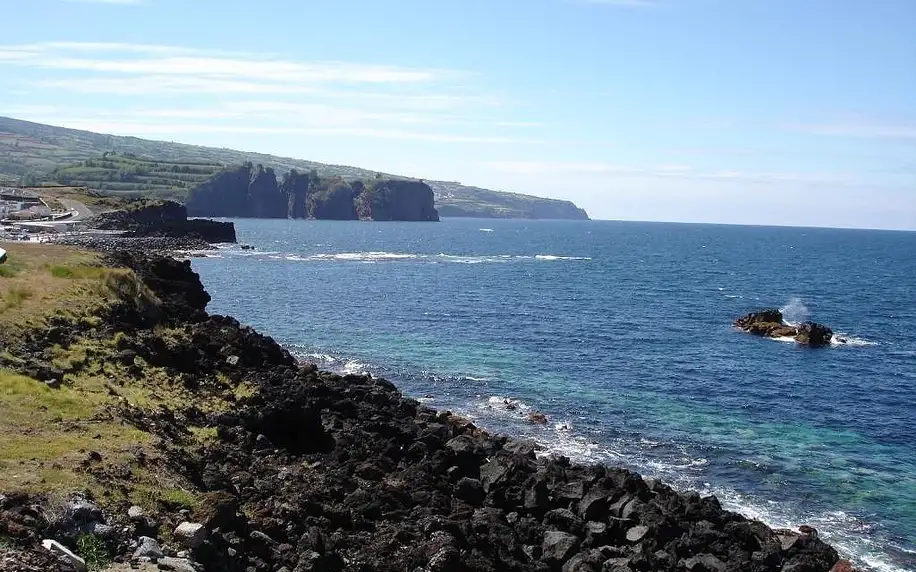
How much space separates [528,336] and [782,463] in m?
34.9

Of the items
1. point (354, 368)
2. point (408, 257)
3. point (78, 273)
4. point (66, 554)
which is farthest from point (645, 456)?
point (408, 257)

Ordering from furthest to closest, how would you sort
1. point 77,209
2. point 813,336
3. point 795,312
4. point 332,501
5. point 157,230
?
point 157,230
point 77,209
point 795,312
point 813,336
point 332,501

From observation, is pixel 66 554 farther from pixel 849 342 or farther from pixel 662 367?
pixel 849 342

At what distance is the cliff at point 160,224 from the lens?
13875 cm

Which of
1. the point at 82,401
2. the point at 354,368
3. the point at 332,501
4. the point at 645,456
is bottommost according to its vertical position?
the point at 354,368

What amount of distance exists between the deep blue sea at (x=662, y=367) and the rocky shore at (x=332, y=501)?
5.09 metres

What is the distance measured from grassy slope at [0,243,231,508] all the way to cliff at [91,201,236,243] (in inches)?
3758

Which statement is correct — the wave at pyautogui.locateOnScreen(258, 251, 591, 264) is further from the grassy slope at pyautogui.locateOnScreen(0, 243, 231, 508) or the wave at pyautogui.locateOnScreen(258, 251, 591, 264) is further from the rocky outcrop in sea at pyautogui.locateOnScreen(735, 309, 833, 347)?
the grassy slope at pyautogui.locateOnScreen(0, 243, 231, 508)

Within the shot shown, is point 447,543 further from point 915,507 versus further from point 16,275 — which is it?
point 16,275

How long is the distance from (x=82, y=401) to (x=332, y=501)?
9319mm

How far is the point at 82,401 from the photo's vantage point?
2647 centimetres

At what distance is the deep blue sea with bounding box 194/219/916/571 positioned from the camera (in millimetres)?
35219

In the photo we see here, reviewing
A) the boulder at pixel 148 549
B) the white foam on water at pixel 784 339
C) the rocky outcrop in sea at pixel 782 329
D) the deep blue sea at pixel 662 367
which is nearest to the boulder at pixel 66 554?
the boulder at pixel 148 549

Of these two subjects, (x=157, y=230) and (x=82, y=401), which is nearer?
(x=82, y=401)
